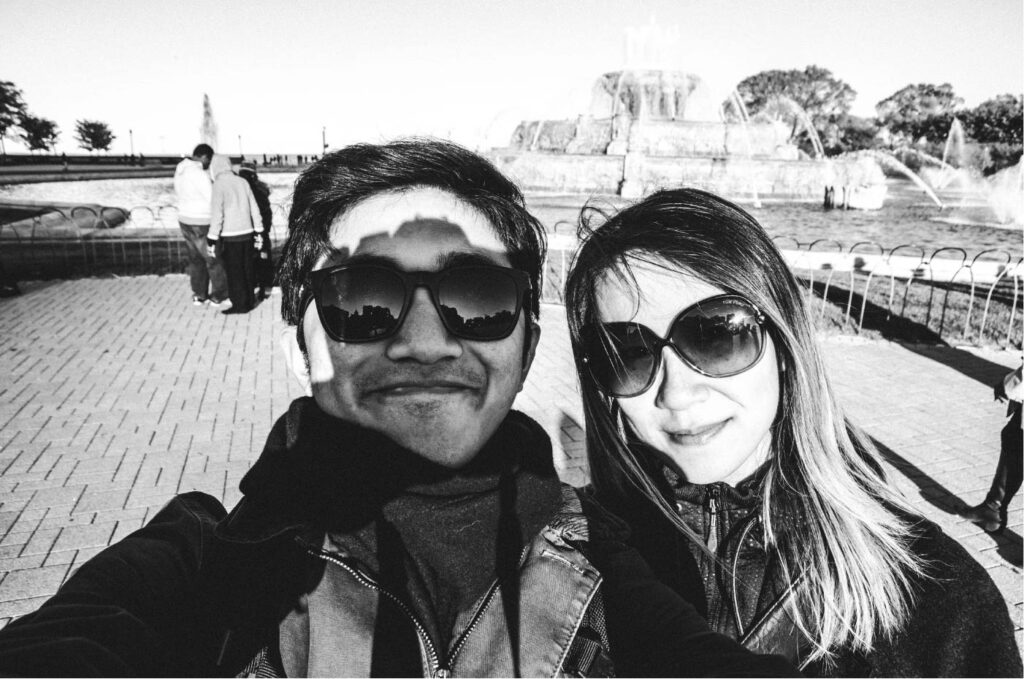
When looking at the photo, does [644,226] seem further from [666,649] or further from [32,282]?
[32,282]

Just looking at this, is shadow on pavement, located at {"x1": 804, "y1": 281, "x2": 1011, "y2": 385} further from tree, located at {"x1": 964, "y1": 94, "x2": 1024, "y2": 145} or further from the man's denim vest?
tree, located at {"x1": 964, "y1": 94, "x2": 1024, "y2": 145}

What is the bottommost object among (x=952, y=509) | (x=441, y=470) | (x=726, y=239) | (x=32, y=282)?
(x=952, y=509)

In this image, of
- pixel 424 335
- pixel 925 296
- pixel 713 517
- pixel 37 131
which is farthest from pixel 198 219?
pixel 37 131

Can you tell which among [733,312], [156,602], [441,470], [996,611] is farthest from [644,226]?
[156,602]

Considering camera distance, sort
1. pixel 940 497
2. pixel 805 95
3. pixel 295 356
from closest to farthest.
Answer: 1. pixel 295 356
2. pixel 940 497
3. pixel 805 95

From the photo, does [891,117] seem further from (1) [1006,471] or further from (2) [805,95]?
(1) [1006,471]

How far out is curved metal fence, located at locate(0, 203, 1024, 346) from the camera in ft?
28.8

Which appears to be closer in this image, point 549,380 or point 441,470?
point 441,470

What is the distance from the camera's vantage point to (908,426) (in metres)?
5.78

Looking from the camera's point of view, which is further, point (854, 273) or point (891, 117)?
point (891, 117)

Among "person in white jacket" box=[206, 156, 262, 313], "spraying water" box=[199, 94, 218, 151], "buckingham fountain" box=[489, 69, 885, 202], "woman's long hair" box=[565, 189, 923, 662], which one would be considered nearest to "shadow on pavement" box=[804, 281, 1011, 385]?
"woman's long hair" box=[565, 189, 923, 662]

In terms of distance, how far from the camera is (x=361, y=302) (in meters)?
1.59

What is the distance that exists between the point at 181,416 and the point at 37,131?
3588 inches

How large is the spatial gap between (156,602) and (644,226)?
158 cm
